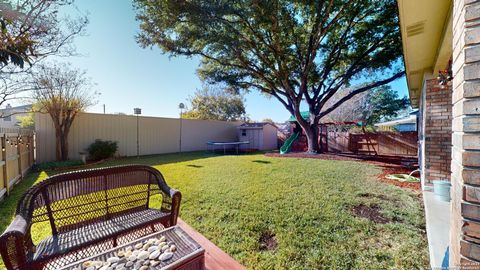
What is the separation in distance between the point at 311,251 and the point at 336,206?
153 cm

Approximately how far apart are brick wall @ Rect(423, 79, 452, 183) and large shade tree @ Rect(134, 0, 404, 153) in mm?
5380

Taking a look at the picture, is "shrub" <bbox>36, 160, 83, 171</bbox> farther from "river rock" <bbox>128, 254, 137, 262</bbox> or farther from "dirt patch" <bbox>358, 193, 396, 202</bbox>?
Result: "dirt patch" <bbox>358, 193, 396, 202</bbox>

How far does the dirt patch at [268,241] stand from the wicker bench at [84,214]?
115cm

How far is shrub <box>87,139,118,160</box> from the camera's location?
8910 millimetres

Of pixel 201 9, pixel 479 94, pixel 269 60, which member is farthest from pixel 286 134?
pixel 479 94

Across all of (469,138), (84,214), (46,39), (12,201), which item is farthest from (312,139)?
(46,39)

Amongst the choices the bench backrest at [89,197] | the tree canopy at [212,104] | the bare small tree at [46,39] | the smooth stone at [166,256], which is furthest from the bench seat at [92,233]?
the tree canopy at [212,104]

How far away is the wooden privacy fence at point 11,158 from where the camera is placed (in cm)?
423

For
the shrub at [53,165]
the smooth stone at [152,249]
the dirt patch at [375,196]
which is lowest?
the dirt patch at [375,196]

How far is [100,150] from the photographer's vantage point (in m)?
8.98

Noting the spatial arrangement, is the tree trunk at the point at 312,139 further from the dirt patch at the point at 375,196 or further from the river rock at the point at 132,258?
the river rock at the point at 132,258

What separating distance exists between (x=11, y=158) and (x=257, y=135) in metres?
12.0

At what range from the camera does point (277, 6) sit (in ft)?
25.3

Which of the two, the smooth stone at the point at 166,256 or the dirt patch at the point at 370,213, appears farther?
the dirt patch at the point at 370,213
